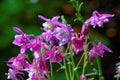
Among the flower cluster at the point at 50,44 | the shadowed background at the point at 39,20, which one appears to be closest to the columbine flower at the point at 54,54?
the flower cluster at the point at 50,44

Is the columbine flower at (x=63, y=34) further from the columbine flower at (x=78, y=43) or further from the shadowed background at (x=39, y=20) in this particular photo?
the shadowed background at (x=39, y=20)

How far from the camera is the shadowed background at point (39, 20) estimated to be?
8.94 ft

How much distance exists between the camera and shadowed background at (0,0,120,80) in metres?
2.72

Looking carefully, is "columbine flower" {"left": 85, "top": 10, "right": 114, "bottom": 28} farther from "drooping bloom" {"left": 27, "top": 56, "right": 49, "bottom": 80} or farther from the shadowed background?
the shadowed background

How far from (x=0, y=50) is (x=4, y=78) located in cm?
27

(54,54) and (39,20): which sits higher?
(39,20)

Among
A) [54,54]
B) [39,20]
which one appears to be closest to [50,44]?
[54,54]

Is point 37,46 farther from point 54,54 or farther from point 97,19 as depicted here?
point 97,19

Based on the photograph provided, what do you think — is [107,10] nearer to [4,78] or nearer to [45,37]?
[4,78]

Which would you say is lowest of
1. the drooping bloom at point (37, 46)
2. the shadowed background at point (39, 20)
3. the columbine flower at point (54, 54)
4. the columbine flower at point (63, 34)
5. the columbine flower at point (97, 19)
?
the columbine flower at point (54, 54)

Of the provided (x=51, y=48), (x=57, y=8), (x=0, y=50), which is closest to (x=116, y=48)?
(x=57, y=8)

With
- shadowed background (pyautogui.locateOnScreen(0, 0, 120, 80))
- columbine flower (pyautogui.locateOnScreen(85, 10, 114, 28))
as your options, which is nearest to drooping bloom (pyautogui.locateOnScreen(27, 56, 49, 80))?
columbine flower (pyautogui.locateOnScreen(85, 10, 114, 28))

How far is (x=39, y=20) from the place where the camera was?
2.90 meters

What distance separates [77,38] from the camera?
1.15 m
